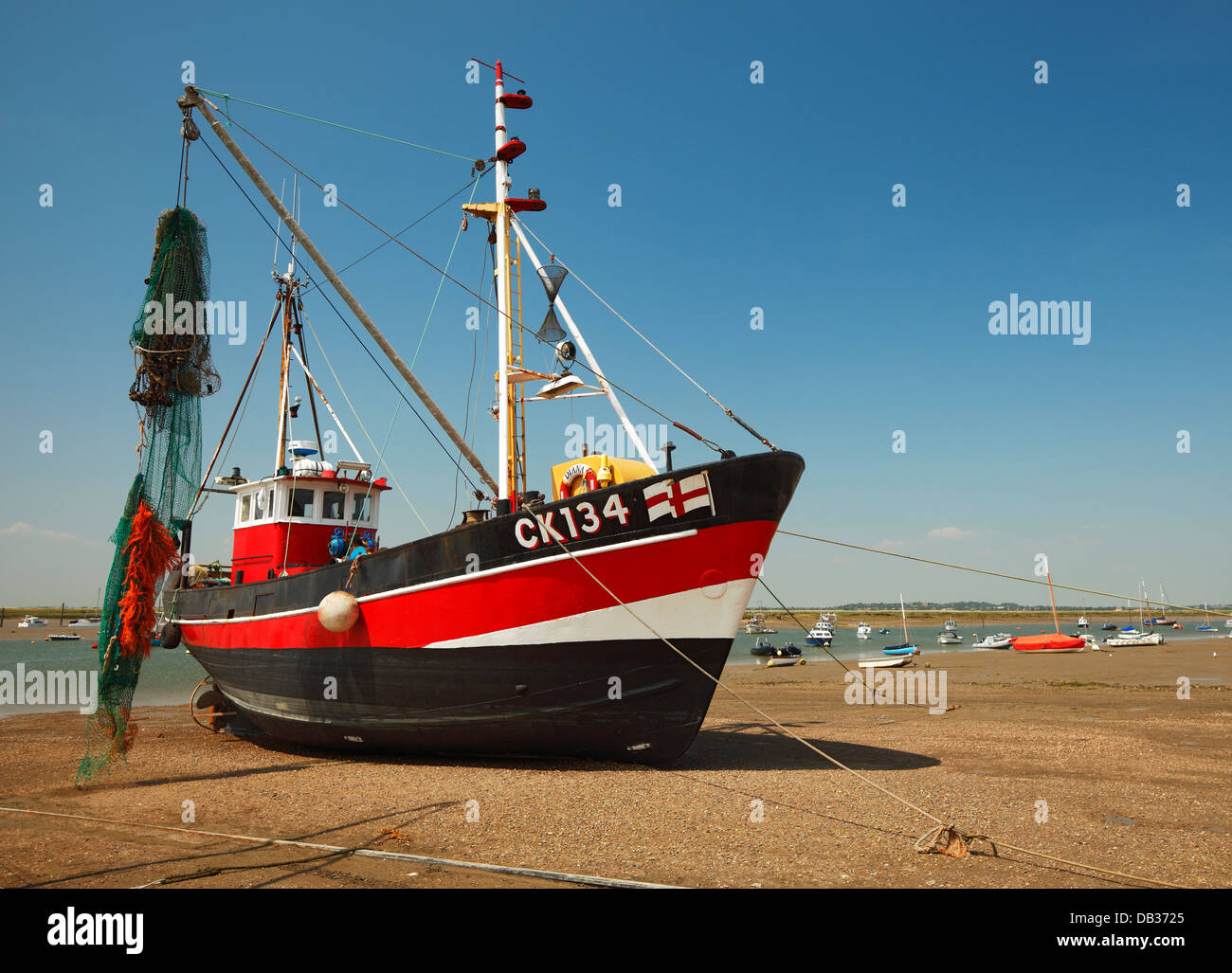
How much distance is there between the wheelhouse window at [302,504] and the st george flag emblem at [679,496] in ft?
32.4

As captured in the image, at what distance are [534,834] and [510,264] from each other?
32.7 ft

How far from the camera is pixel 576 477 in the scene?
11.6m

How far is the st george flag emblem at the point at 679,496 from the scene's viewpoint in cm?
1010

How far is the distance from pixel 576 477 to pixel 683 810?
16.7 ft

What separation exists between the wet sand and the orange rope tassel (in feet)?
7.62

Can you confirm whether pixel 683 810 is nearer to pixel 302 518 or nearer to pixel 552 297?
pixel 552 297

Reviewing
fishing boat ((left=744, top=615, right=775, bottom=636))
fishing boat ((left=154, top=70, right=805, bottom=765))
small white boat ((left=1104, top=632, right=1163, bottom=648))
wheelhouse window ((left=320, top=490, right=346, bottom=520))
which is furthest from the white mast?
fishing boat ((left=744, top=615, right=775, bottom=636))

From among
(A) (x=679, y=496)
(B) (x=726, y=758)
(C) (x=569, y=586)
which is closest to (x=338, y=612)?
(C) (x=569, y=586)

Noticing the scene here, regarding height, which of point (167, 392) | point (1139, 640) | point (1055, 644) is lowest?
point (1139, 640)

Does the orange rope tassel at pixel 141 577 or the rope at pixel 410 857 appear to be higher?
the orange rope tassel at pixel 141 577

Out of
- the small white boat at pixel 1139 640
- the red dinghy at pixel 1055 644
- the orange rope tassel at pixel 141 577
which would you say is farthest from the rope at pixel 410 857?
the small white boat at pixel 1139 640

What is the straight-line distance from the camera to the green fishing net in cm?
1258

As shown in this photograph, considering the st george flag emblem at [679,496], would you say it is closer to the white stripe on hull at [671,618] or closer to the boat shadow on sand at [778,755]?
the white stripe on hull at [671,618]
